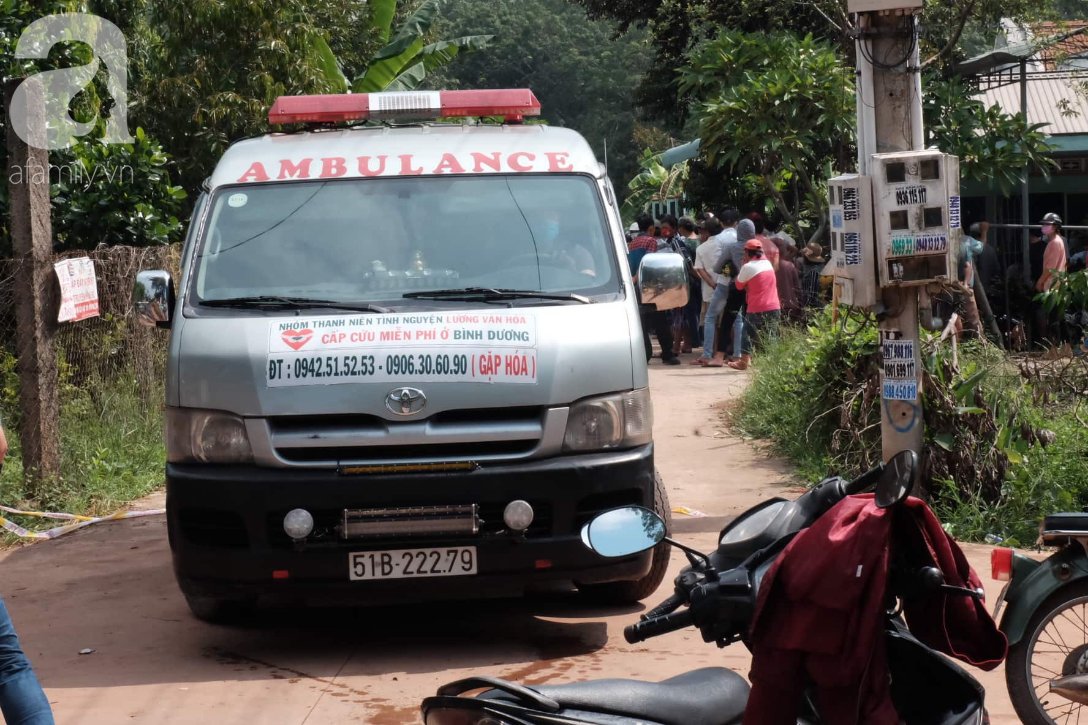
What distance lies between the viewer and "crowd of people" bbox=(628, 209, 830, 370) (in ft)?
45.9

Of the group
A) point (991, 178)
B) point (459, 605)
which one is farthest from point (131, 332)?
point (991, 178)

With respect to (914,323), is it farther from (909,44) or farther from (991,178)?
(991,178)

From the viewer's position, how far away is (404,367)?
5.04 meters

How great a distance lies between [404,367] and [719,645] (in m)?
2.70

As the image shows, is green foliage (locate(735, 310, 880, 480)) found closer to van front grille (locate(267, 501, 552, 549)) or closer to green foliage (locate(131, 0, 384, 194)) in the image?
van front grille (locate(267, 501, 552, 549))

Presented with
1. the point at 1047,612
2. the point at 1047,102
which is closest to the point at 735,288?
the point at 1047,102

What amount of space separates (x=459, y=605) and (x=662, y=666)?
4.55 feet

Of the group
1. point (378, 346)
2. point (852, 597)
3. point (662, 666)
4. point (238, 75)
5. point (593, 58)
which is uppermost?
point (593, 58)

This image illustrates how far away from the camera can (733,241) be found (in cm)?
1506

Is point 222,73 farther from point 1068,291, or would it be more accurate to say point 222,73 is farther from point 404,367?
point 404,367

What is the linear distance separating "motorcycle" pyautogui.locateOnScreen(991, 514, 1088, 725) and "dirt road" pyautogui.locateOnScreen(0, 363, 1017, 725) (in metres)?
0.37

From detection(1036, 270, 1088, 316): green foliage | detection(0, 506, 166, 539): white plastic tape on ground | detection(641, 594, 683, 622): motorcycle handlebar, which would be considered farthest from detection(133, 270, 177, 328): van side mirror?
detection(1036, 270, 1088, 316): green foliage

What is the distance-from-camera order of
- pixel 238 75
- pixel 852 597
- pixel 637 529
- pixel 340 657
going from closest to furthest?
1. pixel 852 597
2. pixel 637 529
3. pixel 340 657
4. pixel 238 75

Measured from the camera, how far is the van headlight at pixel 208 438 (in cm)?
504
